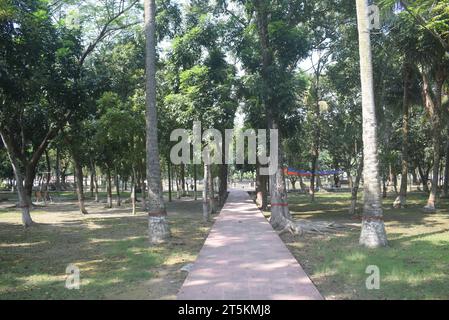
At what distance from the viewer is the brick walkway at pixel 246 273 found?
6.53 m

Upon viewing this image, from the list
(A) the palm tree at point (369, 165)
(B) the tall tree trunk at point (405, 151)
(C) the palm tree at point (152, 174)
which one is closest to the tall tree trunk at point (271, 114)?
(A) the palm tree at point (369, 165)

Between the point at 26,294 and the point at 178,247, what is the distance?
4.86m

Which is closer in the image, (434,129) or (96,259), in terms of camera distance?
(96,259)

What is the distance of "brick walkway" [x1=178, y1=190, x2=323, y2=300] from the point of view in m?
6.53

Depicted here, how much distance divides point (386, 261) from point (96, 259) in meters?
6.65

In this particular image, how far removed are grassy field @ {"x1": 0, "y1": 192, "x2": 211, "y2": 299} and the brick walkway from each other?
0.42 m

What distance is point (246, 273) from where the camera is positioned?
7910 millimetres

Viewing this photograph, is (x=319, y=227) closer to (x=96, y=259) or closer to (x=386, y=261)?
(x=386, y=261)

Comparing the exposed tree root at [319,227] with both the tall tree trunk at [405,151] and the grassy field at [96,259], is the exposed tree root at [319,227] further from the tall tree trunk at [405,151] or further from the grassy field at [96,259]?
the tall tree trunk at [405,151]

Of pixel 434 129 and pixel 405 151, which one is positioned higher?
pixel 434 129

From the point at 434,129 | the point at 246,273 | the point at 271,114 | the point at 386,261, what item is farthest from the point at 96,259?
the point at 434,129

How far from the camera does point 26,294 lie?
6922 millimetres

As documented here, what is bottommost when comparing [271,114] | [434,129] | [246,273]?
[246,273]
